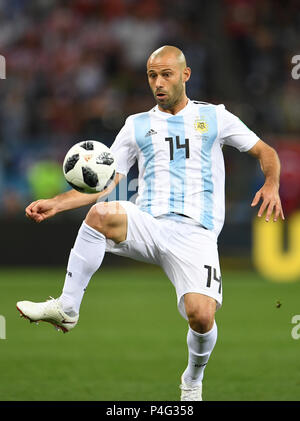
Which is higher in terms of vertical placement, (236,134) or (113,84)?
(113,84)

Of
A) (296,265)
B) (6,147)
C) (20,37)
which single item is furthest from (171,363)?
(20,37)

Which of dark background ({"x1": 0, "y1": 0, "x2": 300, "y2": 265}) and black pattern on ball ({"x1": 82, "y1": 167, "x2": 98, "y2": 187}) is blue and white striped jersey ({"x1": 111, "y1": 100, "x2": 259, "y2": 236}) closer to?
black pattern on ball ({"x1": 82, "y1": 167, "x2": 98, "y2": 187})

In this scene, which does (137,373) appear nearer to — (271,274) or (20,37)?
(271,274)

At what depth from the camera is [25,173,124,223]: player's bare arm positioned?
5.22 m

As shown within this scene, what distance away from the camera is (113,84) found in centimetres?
1574

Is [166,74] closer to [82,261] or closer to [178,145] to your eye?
[178,145]

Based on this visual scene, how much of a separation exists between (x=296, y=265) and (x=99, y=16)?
6446 mm

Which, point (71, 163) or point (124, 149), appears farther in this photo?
point (124, 149)

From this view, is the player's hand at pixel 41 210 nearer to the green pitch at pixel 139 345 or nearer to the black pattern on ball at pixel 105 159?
the black pattern on ball at pixel 105 159

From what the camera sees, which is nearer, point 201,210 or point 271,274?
point 201,210

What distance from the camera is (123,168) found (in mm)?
5742

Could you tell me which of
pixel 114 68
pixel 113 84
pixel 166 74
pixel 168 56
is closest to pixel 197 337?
pixel 166 74

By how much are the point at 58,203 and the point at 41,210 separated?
14cm

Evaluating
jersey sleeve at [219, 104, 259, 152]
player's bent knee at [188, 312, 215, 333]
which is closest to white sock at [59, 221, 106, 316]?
player's bent knee at [188, 312, 215, 333]
